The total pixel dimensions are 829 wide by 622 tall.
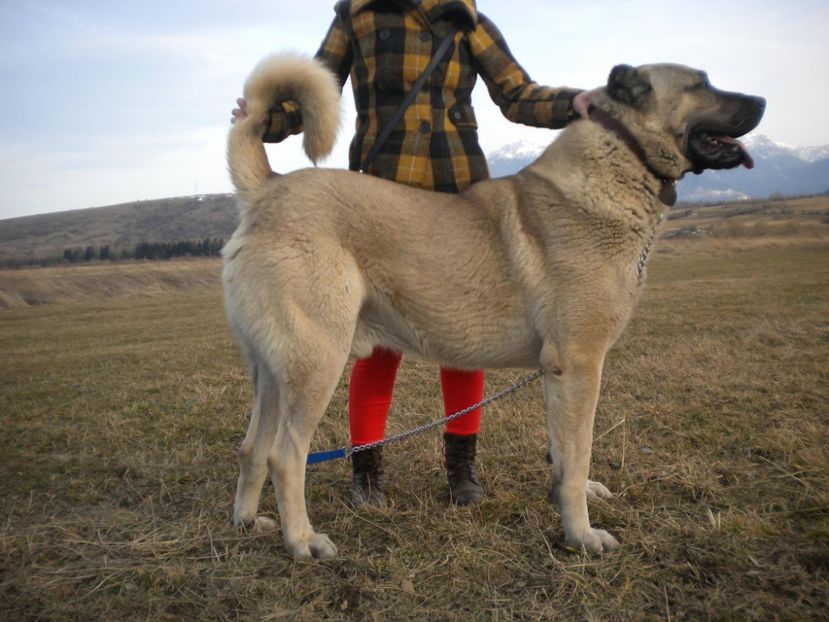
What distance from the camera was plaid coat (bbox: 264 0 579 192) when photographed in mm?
2906

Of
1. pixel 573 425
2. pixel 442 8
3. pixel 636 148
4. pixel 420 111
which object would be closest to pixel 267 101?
pixel 420 111

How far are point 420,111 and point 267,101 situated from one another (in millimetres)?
786

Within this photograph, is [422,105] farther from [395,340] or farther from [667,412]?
[667,412]

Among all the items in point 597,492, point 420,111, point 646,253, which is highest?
point 420,111

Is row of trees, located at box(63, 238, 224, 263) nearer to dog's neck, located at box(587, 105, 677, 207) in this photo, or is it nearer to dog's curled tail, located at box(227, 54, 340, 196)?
dog's curled tail, located at box(227, 54, 340, 196)

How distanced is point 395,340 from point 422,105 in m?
1.25

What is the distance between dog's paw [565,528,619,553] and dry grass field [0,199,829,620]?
6 centimetres

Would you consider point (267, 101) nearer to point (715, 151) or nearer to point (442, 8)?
point (442, 8)

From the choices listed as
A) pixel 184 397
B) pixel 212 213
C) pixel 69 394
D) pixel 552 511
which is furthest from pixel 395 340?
pixel 212 213

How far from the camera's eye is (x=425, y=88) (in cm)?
297

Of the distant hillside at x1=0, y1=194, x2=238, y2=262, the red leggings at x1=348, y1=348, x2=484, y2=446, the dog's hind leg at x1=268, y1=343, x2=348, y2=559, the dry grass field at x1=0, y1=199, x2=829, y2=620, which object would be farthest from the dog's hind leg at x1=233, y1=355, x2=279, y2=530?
the distant hillside at x1=0, y1=194, x2=238, y2=262

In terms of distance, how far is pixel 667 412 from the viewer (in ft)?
13.6

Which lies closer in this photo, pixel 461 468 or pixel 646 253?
pixel 646 253

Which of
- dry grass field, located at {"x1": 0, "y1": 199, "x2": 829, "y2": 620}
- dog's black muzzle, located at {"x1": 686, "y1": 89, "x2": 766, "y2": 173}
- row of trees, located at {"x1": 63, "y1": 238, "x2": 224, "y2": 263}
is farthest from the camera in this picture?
row of trees, located at {"x1": 63, "y1": 238, "x2": 224, "y2": 263}
